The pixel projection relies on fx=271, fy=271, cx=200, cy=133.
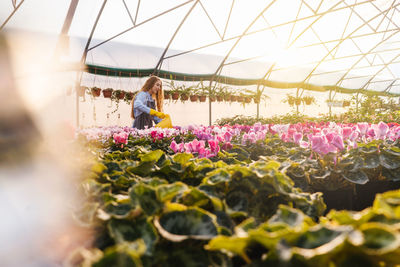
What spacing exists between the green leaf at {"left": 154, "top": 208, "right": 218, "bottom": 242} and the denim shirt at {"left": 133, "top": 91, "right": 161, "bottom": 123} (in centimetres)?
428

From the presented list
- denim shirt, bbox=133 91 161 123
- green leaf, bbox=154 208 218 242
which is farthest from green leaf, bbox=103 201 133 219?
denim shirt, bbox=133 91 161 123

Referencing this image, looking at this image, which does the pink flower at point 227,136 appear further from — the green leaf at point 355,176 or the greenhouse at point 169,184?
the green leaf at point 355,176

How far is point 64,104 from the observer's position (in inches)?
307

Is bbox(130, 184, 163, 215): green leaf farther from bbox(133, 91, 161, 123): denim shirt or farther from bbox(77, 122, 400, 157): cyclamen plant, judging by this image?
bbox(133, 91, 161, 123): denim shirt

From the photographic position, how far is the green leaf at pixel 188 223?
61 centimetres

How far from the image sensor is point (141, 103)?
4.97 metres

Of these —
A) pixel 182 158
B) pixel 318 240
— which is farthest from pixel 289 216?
pixel 182 158

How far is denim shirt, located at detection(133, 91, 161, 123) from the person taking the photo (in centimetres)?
488

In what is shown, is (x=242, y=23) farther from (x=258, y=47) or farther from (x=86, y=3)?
(x=86, y=3)

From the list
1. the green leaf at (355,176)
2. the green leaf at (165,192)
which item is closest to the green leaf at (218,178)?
the green leaf at (165,192)

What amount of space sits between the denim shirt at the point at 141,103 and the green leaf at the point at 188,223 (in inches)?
168

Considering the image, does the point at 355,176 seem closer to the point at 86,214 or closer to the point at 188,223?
the point at 188,223

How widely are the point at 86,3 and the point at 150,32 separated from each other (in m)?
2.47

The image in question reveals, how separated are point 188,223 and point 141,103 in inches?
178
